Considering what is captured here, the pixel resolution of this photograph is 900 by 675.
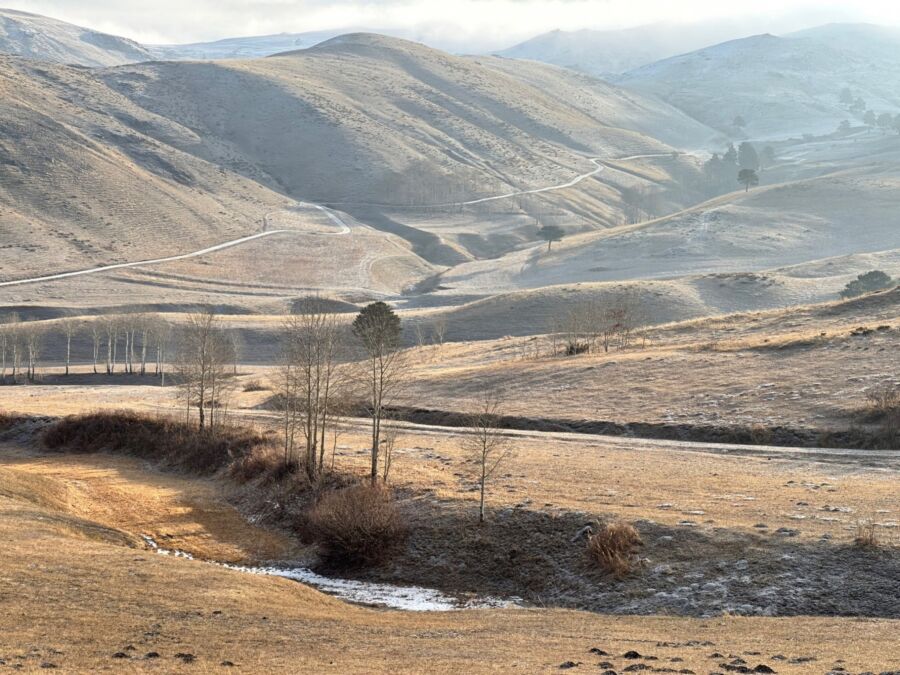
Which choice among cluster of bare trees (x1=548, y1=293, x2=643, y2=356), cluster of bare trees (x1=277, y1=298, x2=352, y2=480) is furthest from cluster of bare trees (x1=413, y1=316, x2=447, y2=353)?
cluster of bare trees (x1=277, y1=298, x2=352, y2=480)

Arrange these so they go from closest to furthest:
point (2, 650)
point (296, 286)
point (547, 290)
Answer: point (2, 650)
point (547, 290)
point (296, 286)

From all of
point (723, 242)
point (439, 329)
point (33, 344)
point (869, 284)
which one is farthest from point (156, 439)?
point (723, 242)

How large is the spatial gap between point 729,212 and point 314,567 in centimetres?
16356

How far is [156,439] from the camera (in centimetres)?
5309

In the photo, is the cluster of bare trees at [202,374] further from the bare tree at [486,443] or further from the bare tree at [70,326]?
the bare tree at [70,326]

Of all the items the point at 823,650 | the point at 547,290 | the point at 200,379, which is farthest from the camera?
the point at 547,290

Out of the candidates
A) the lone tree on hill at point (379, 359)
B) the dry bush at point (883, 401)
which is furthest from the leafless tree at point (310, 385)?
the dry bush at point (883, 401)

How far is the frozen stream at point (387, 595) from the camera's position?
29.1 metres

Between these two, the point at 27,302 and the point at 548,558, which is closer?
the point at 548,558

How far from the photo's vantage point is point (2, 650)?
55.7ft

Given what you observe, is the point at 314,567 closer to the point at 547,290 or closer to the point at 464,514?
the point at 464,514

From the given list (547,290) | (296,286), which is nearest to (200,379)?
(547,290)

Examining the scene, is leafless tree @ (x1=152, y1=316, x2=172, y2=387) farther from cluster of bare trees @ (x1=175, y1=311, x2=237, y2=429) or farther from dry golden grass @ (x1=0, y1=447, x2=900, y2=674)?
dry golden grass @ (x1=0, y1=447, x2=900, y2=674)

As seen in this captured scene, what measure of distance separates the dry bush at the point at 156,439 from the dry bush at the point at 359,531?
13.9 m
